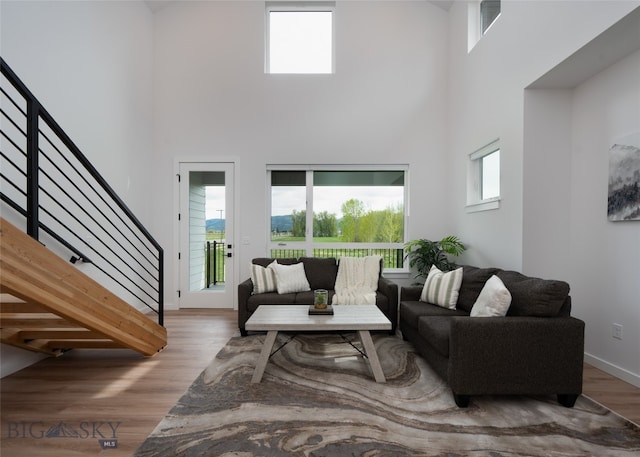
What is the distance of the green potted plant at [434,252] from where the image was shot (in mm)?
4203

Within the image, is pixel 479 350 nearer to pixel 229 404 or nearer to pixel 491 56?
pixel 229 404

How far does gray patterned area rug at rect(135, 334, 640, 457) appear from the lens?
5.71ft

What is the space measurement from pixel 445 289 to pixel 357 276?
121 cm

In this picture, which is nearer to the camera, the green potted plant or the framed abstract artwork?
the framed abstract artwork

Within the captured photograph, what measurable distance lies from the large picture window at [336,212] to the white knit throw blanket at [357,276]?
649 millimetres

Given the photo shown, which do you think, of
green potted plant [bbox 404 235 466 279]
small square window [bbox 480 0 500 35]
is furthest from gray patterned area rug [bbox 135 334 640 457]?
small square window [bbox 480 0 500 35]

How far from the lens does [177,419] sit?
1995mm

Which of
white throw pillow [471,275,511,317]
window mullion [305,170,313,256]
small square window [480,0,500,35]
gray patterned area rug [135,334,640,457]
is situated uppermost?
small square window [480,0,500,35]

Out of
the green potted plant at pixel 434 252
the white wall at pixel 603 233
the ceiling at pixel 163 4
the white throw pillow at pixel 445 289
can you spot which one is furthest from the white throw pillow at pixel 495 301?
the ceiling at pixel 163 4

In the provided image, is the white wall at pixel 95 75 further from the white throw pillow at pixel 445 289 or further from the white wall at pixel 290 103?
the white throw pillow at pixel 445 289

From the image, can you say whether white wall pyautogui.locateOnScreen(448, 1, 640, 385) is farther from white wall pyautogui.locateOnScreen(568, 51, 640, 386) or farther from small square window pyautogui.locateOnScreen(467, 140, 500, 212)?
small square window pyautogui.locateOnScreen(467, 140, 500, 212)

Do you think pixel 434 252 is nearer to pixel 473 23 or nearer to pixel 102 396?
pixel 473 23

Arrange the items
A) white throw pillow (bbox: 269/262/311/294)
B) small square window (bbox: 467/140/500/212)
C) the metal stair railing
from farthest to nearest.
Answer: white throw pillow (bbox: 269/262/311/294)
small square window (bbox: 467/140/500/212)
the metal stair railing

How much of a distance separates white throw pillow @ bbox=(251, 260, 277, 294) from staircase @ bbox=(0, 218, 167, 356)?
1122 mm
